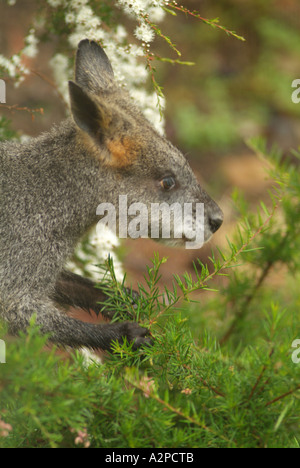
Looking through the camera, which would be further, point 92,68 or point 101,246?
point 101,246

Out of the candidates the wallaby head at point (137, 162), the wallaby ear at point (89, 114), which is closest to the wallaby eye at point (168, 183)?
the wallaby head at point (137, 162)

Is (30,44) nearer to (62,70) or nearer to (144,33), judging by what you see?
(62,70)

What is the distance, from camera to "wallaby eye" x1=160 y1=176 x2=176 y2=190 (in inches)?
115

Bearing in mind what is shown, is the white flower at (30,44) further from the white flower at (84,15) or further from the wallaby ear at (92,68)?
the wallaby ear at (92,68)

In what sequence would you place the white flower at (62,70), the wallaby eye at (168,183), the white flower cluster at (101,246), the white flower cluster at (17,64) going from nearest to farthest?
the wallaby eye at (168,183), the white flower cluster at (17,64), the white flower cluster at (101,246), the white flower at (62,70)

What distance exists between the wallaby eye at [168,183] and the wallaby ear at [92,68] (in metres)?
0.62

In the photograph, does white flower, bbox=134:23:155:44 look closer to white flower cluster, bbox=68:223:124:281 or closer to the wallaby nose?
the wallaby nose

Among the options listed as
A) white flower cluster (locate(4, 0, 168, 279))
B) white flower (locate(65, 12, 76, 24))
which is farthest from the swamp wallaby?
white flower (locate(65, 12, 76, 24))

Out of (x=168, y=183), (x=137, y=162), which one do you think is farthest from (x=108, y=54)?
(x=168, y=183)

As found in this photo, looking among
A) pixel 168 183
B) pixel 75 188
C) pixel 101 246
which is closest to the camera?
pixel 75 188

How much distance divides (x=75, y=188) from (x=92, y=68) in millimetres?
678

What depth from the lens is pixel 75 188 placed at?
2832mm

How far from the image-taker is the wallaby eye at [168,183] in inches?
115

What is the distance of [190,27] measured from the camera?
9.05 metres
